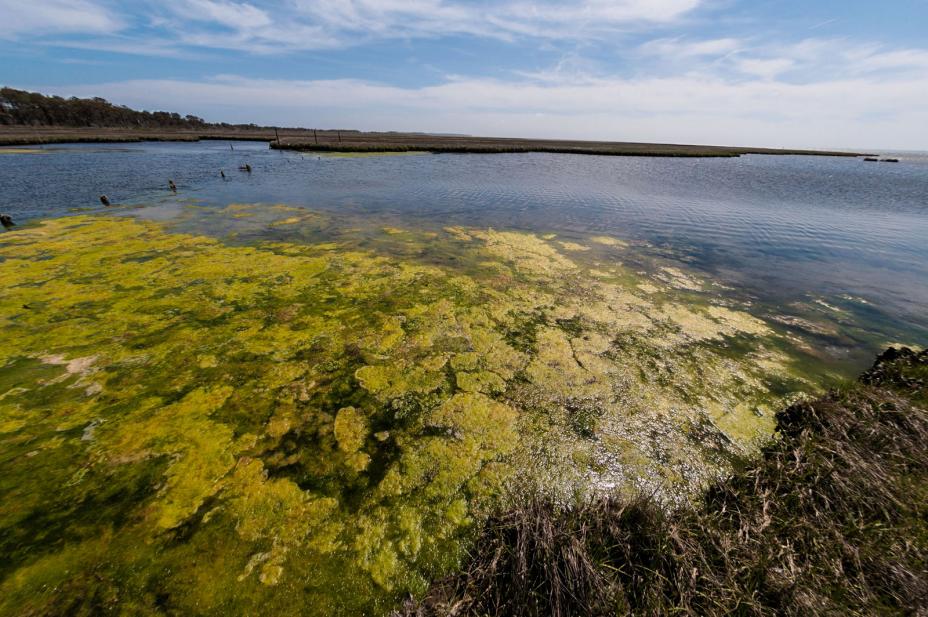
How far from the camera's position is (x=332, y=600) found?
8.65 feet

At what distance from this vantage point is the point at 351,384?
16.1ft

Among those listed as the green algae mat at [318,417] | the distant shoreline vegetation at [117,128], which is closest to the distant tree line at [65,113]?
the distant shoreline vegetation at [117,128]

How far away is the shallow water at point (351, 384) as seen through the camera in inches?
116

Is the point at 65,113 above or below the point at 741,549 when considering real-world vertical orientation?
above

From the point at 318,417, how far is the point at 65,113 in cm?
12234

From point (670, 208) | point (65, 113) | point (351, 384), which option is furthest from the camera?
Result: point (65, 113)

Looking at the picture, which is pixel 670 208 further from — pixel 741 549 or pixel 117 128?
pixel 117 128

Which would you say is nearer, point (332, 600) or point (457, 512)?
point (332, 600)

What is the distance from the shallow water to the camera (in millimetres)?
2941

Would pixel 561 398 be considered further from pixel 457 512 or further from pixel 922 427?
pixel 922 427

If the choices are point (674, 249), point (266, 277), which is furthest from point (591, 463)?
point (674, 249)

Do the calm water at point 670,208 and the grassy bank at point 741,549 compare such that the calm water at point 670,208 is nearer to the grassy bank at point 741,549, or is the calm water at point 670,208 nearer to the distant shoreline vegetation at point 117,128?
the grassy bank at point 741,549

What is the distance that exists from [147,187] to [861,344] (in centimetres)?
3022

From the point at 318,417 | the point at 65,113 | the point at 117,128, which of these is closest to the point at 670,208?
the point at 318,417
